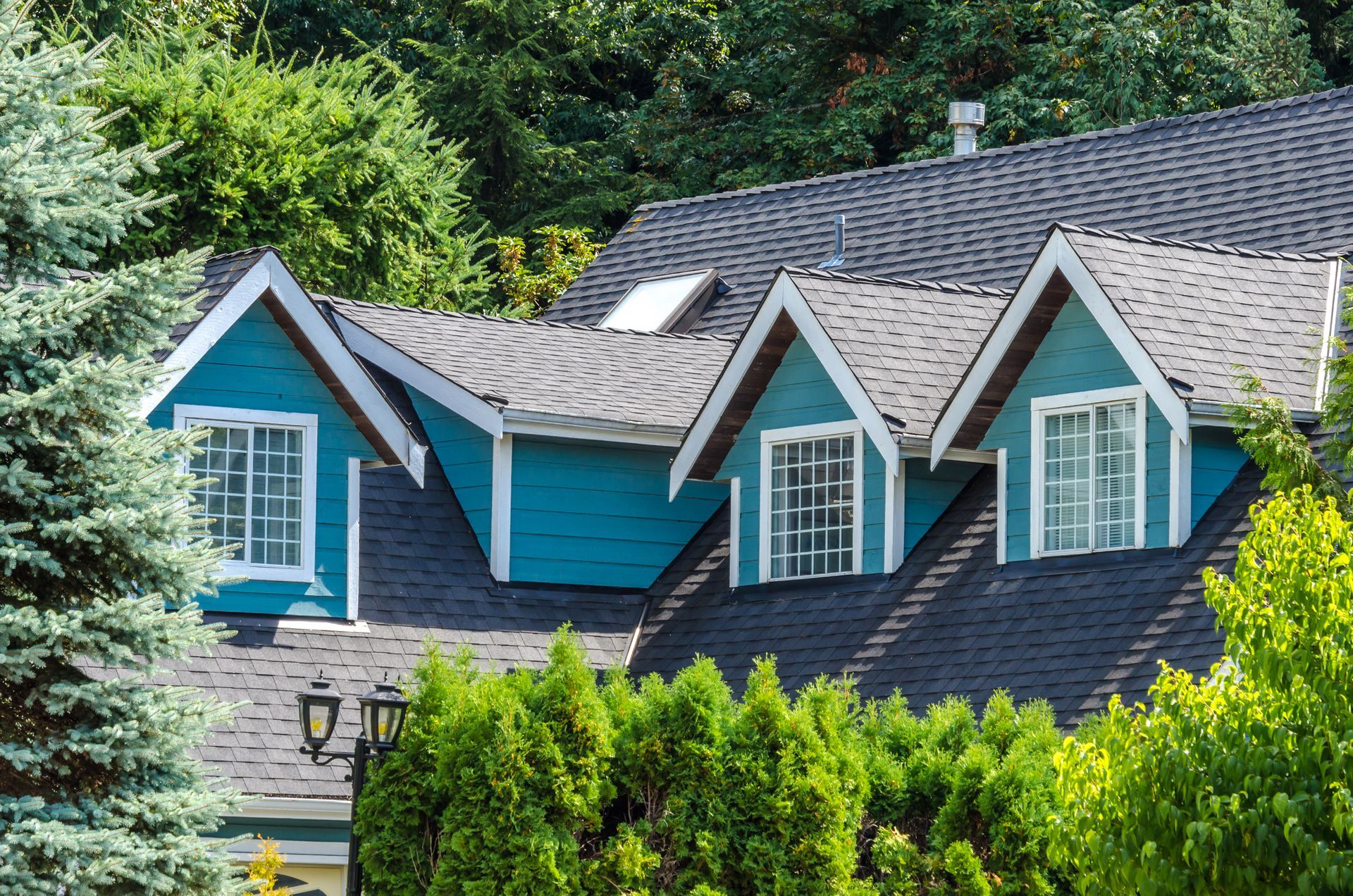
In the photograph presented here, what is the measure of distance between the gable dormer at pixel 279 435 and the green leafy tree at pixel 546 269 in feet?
43.9

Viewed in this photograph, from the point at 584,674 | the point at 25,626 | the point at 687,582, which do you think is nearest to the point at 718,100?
the point at 687,582

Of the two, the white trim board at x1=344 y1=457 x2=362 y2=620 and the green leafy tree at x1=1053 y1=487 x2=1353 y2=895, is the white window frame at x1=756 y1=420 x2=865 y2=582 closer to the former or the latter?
the white trim board at x1=344 y1=457 x2=362 y2=620

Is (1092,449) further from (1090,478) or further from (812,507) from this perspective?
(812,507)

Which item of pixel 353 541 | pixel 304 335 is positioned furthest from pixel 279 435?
pixel 353 541

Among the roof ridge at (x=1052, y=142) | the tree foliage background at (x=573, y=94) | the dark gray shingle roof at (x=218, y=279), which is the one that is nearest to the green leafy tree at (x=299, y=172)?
the tree foliage background at (x=573, y=94)

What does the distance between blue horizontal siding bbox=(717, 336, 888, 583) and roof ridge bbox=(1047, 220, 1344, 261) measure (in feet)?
6.90

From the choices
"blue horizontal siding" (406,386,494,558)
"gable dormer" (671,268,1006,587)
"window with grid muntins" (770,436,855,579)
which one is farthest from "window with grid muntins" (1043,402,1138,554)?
"blue horizontal siding" (406,386,494,558)

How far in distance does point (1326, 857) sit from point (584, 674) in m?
5.32

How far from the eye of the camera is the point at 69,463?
1127 centimetres

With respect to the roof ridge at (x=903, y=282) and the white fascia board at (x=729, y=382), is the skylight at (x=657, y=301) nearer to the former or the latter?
the roof ridge at (x=903, y=282)

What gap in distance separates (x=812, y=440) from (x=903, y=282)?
1574 millimetres

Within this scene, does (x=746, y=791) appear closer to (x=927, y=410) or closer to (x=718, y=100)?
(x=927, y=410)

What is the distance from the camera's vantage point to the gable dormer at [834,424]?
1720 centimetres

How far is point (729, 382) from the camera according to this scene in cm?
1800
